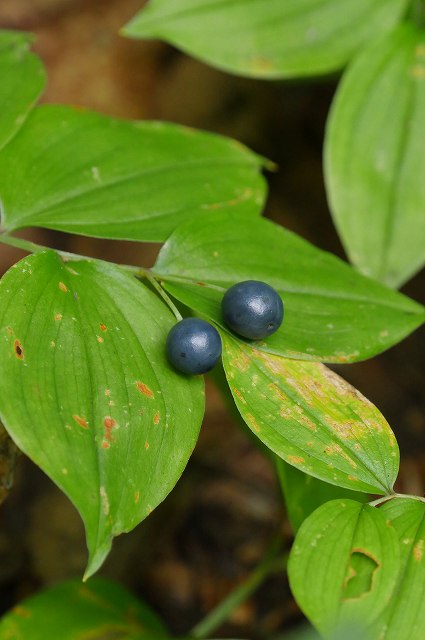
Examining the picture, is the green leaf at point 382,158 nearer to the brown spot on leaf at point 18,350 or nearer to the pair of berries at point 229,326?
the pair of berries at point 229,326

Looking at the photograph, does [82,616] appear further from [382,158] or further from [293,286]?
[382,158]

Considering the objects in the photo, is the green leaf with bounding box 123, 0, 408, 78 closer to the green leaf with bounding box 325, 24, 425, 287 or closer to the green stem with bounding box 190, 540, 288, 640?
the green leaf with bounding box 325, 24, 425, 287

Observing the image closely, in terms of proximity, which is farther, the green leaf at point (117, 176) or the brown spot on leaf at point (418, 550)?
the green leaf at point (117, 176)

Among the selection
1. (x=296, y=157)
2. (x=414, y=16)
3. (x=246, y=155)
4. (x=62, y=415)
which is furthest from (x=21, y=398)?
(x=296, y=157)

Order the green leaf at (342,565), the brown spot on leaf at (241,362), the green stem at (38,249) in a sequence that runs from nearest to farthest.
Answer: the green leaf at (342,565)
the brown spot on leaf at (241,362)
the green stem at (38,249)

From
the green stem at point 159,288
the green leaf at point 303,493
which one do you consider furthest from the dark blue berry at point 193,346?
the green leaf at point 303,493

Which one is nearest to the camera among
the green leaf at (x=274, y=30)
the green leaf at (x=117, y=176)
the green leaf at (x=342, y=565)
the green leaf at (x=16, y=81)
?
the green leaf at (x=342, y=565)

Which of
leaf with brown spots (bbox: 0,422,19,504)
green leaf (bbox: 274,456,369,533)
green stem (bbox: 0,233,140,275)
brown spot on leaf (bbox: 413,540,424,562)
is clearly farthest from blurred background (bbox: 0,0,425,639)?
brown spot on leaf (bbox: 413,540,424,562)

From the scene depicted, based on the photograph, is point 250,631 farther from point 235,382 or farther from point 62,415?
point 62,415
